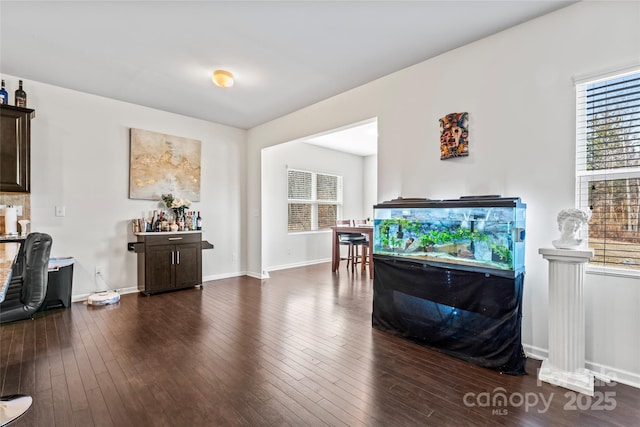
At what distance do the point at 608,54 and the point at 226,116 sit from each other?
4.54 metres

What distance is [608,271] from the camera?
2.11 m

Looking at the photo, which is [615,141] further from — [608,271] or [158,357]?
[158,357]

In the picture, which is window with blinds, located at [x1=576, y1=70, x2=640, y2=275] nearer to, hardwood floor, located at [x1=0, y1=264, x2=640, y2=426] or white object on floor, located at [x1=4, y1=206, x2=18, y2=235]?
hardwood floor, located at [x1=0, y1=264, x2=640, y2=426]

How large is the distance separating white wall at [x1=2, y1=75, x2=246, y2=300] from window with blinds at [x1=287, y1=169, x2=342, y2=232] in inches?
85.8

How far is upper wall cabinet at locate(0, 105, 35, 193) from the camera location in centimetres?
321

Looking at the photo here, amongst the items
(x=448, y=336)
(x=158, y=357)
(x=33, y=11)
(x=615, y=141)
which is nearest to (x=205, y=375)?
(x=158, y=357)

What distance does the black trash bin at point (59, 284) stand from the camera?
3453 millimetres

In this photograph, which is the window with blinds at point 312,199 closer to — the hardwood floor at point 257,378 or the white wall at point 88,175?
the white wall at point 88,175

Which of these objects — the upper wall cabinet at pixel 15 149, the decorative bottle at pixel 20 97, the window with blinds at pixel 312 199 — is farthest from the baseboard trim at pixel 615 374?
the decorative bottle at pixel 20 97

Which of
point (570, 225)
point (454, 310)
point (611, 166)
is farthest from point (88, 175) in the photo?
point (611, 166)

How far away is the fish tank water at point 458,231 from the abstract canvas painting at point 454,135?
52 centimetres

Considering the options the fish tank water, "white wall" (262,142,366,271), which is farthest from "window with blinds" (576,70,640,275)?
"white wall" (262,142,366,271)

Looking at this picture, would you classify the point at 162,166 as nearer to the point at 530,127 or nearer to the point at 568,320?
the point at 530,127

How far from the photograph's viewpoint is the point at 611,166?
7.00 ft
